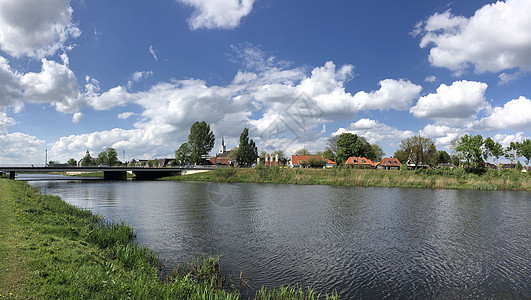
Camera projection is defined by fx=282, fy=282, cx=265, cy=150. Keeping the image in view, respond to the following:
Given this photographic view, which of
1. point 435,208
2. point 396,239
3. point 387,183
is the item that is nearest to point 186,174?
point 387,183

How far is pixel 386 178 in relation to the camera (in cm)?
5684

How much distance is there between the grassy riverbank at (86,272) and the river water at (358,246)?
4.76 ft

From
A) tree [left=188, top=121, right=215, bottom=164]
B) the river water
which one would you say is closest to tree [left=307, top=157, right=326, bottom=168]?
tree [left=188, top=121, right=215, bottom=164]

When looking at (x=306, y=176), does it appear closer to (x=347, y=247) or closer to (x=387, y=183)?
(x=387, y=183)

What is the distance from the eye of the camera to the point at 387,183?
179ft

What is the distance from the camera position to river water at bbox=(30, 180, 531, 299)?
10.8 meters

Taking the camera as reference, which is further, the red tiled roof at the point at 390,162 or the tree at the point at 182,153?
the tree at the point at 182,153

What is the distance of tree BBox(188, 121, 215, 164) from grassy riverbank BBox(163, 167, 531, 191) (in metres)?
27.8

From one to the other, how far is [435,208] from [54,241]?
30.8m

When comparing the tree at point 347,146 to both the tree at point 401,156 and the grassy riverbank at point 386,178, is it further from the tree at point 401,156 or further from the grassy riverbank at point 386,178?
the grassy riverbank at point 386,178

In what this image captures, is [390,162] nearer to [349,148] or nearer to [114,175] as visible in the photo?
[349,148]

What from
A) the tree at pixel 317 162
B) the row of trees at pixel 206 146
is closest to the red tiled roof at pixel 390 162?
the tree at pixel 317 162

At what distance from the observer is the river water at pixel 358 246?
35.3ft

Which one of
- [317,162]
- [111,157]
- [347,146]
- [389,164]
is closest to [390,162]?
[389,164]
